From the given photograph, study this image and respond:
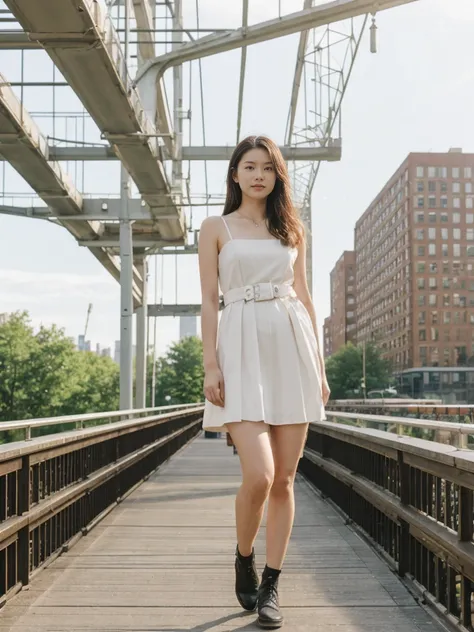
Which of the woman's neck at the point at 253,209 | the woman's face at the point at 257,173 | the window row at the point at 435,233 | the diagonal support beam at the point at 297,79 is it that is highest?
the window row at the point at 435,233

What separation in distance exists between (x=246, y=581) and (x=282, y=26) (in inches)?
345

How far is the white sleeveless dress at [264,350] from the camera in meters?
3.65

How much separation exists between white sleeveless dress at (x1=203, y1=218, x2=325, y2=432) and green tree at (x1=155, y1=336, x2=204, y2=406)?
75182 millimetres

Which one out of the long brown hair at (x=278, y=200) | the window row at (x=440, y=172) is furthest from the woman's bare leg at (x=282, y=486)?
the window row at (x=440, y=172)

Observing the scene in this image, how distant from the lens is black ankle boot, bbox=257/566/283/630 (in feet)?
12.0

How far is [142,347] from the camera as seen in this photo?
28281 millimetres

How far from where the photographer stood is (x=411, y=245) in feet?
354

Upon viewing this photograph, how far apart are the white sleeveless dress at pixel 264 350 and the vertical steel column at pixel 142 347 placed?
22.5 m

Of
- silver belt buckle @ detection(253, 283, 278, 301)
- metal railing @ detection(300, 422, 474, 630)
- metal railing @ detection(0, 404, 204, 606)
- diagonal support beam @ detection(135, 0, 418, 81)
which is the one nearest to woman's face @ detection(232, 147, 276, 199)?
silver belt buckle @ detection(253, 283, 278, 301)

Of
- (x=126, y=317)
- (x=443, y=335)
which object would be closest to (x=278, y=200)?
(x=126, y=317)

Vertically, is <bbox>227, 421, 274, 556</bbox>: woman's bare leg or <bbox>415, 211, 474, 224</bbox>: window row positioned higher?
<bbox>415, 211, 474, 224</bbox>: window row

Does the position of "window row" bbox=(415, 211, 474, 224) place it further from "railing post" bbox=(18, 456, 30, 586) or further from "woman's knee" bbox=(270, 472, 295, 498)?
"woman's knee" bbox=(270, 472, 295, 498)

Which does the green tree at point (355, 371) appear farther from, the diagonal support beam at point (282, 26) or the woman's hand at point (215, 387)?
the woman's hand at point (215, 387)

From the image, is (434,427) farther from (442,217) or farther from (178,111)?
(442,217)
